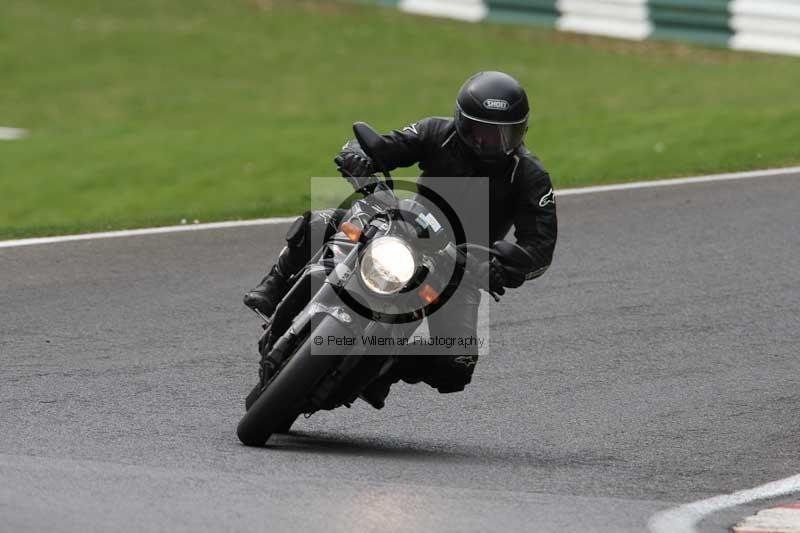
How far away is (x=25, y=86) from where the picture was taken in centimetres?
1953

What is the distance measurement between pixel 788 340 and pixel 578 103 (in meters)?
8.79

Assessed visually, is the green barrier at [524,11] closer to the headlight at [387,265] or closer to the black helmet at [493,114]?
the black helmet at [493,114]

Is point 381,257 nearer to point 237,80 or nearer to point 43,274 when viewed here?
point 43,274

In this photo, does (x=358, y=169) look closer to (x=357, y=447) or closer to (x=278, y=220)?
(x=357, y=447)

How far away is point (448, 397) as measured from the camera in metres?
7.93

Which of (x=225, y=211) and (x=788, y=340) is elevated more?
(x=225, y=211)

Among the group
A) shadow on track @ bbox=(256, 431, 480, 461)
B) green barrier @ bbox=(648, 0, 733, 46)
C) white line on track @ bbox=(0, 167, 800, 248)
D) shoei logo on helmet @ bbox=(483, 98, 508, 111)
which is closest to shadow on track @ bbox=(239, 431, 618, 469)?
shadow on track @ bbox=(256, 431, 480, 461)

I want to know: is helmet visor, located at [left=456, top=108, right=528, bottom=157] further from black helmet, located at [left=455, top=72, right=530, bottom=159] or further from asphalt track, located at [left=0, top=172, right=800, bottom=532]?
asphalt track, located at [left=0, top=172, right=800, bottom=532]

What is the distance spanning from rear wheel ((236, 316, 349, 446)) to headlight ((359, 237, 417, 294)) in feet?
0.77

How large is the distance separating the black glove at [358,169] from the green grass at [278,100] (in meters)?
5.44

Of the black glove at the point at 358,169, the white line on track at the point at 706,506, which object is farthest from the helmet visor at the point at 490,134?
the white line on track at the point at 706,506

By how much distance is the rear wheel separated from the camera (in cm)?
622

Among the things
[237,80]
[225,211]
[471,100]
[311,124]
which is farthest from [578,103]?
[471,100]

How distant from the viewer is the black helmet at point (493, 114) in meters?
6.52
